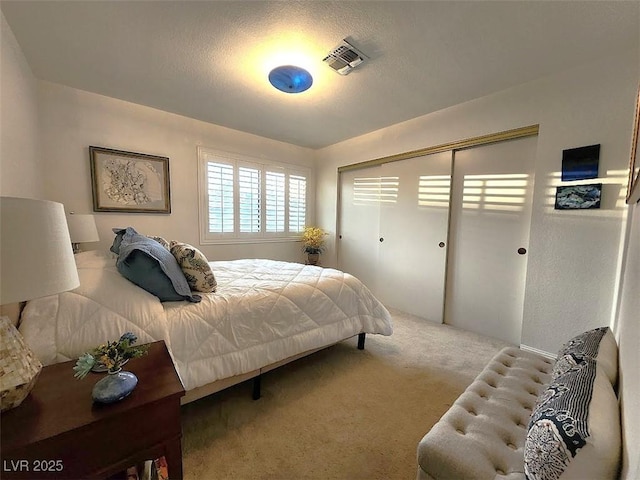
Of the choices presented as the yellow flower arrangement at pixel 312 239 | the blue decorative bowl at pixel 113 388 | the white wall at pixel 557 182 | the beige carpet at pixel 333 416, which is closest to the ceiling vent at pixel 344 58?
the white wall at pixel 557 182

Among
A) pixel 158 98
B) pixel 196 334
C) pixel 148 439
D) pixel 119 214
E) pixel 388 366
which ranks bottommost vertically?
pixel 388 366

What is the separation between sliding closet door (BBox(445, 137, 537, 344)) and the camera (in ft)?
8.25

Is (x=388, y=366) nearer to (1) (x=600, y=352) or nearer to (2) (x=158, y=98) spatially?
(1) (x=600, y=352)

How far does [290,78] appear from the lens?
2111 mm

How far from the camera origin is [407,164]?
341 cm

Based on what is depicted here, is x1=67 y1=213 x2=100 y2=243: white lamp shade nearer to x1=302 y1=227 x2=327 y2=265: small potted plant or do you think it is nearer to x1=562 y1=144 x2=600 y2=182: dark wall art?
x1=302 y1=227 x2=327 y2=265: small potted plant

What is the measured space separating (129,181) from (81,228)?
78 centimetres

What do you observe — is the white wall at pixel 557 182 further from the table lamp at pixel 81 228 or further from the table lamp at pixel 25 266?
the table lamp at pixel 81 228

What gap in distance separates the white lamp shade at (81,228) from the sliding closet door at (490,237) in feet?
12.5

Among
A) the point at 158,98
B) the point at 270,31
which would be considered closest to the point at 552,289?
the point at 270,31

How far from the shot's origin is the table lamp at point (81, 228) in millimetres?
2395

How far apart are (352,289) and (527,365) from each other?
123 centimetres

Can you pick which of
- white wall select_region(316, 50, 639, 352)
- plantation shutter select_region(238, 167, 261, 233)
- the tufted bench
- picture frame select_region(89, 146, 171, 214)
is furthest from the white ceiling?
the tufted bench

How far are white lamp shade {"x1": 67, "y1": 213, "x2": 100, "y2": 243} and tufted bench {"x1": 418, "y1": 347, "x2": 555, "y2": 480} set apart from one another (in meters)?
3.10
